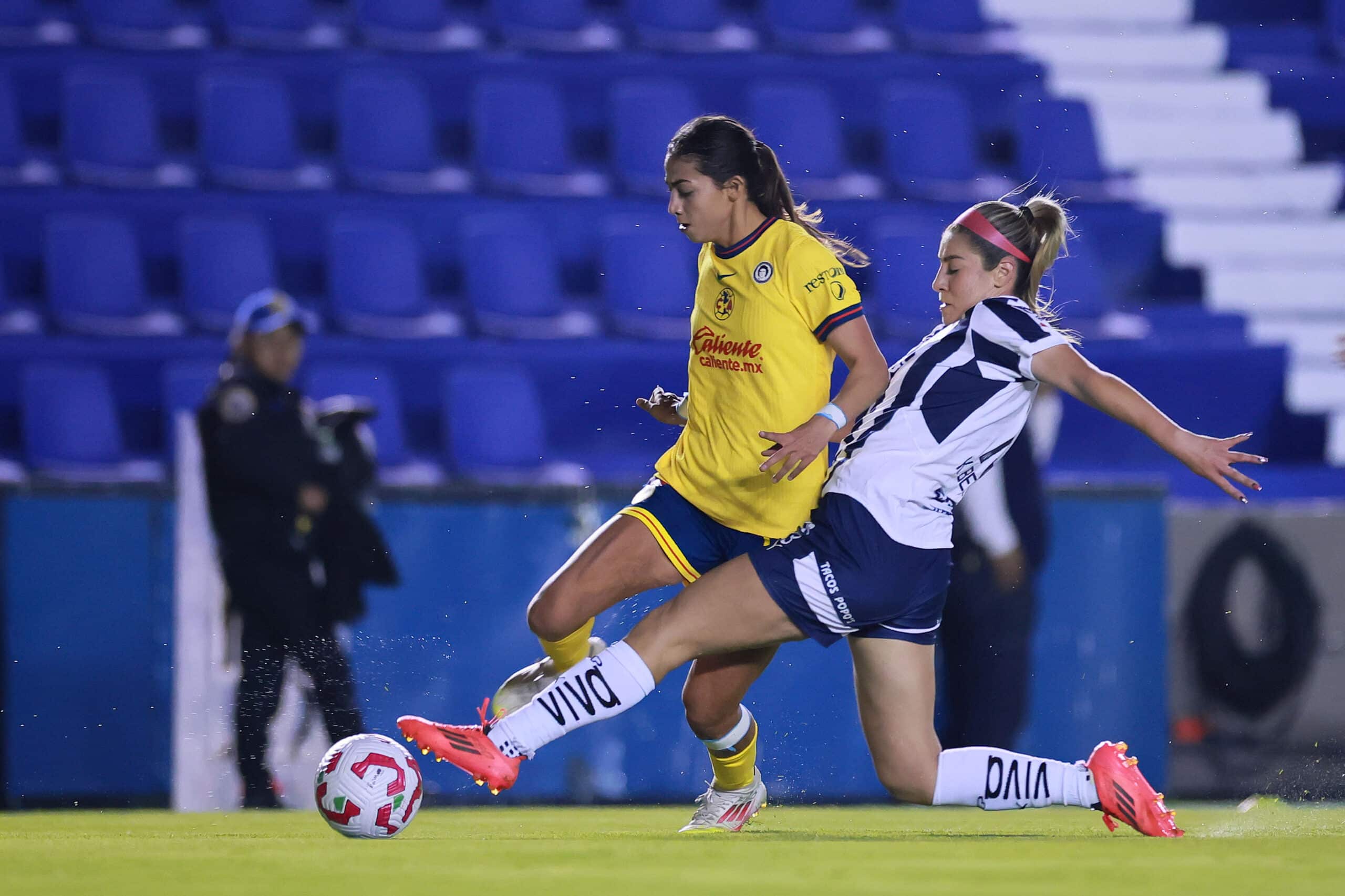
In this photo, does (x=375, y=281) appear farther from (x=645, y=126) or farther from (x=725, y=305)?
(x=725, y=305)

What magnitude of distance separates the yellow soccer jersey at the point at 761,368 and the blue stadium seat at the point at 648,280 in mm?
3866

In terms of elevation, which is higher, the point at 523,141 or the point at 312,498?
the point at 523,141

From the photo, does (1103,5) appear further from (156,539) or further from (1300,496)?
(156,539)

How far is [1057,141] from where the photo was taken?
920 cm

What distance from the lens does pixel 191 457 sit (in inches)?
237

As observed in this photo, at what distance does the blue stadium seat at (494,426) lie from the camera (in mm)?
7293

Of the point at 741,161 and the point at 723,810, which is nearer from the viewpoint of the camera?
the point at 741,161

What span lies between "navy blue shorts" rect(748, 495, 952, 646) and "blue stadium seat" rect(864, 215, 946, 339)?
4098 millimetres

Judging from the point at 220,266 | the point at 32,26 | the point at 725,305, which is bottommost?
the point at 220,266

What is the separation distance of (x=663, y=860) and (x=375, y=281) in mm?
5072

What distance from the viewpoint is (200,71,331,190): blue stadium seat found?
829 centimetres

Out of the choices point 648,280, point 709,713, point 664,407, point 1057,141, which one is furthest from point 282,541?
point 1057,141

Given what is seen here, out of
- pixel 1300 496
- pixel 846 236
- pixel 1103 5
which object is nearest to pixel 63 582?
pixel 846 236

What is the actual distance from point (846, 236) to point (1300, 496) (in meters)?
2.39
